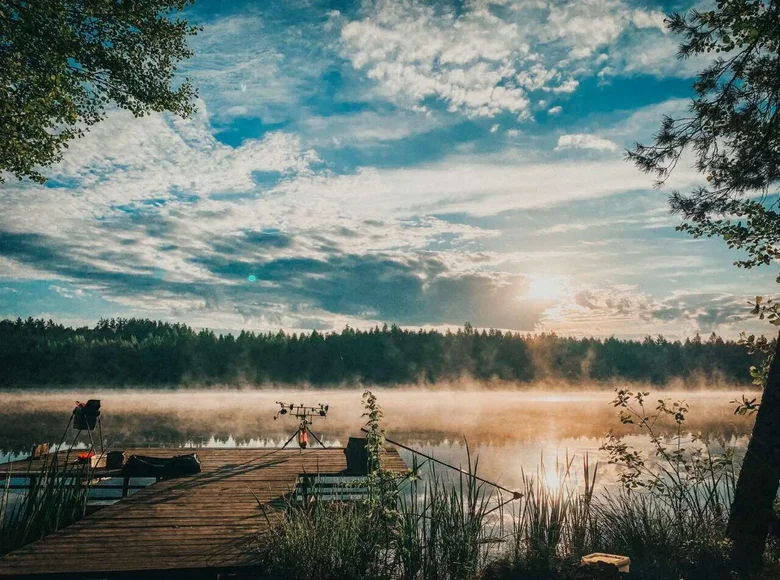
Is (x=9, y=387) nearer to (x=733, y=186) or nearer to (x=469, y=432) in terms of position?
(x=469, y=432)

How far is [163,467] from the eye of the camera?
35.7 feet

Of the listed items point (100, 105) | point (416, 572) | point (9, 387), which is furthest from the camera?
point (9, 387)

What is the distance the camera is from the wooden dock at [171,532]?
5.94 metres

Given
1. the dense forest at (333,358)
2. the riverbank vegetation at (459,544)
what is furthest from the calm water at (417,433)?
the dense forest at (333,358)

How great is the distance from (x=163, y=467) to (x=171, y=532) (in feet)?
13.7

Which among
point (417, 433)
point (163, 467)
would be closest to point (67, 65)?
point (163, 467)

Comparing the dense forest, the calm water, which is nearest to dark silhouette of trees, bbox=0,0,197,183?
the calm water

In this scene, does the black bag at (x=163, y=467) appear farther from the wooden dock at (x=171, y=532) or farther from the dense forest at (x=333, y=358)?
the dense forest at (x=333, y=358)

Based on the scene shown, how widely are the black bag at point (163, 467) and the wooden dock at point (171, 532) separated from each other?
29 centimetres

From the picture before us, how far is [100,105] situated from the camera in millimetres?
12281

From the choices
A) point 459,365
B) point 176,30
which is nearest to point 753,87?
point 176,30

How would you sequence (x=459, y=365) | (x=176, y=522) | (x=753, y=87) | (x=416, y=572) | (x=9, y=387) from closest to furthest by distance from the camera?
(x=416, y=572)
(x=753, y=87)
(x=176, y=522)
(x=9, y=387)
(x=459, y=365)

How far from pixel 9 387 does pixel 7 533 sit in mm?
89177

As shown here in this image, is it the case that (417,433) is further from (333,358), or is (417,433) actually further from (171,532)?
(333,358)
